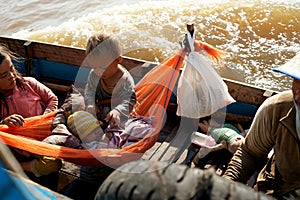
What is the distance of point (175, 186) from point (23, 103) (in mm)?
2131

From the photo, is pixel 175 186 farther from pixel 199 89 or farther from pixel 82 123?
pixel 199 89

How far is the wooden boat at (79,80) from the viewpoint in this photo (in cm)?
307

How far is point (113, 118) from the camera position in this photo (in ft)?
8.57

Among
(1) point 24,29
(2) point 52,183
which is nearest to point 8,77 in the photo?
(2) point 52,183

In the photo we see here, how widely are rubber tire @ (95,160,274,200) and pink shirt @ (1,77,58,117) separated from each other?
1942 mm

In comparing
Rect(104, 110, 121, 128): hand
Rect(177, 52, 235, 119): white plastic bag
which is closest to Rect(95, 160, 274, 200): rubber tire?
Rect(104, 110, 121, 128): hand

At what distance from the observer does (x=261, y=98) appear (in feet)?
10.0

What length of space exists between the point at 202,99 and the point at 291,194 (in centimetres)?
121

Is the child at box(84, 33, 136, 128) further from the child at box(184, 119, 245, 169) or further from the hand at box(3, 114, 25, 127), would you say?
the child at box(184, 119, 245, 169)

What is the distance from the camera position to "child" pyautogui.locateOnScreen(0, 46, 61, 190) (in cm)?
260

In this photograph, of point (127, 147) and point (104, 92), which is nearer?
point (127, 147)

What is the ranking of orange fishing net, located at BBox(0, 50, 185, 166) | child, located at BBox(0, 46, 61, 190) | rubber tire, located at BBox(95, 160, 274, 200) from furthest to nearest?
child, located at BBox(0, 46, 61, 190) → orange fishing net, located at BBox(0, 50, 185, 166) → rubber tire, located at BBox(95, 160, 274, 200)

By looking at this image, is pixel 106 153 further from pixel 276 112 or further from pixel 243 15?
pixel 243 15

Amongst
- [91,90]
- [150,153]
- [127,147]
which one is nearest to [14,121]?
[91,90]
